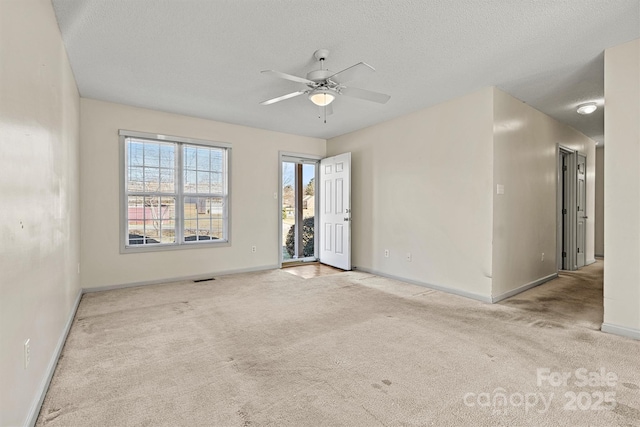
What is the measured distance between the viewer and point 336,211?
5941 millimetres

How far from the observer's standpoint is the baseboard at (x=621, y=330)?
2.67 meters

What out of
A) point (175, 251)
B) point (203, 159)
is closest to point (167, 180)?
point (203, 159)

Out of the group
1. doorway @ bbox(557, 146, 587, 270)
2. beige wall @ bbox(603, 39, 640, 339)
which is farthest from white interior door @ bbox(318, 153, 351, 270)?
doorway @ bbox(557, 146, 587, 270)

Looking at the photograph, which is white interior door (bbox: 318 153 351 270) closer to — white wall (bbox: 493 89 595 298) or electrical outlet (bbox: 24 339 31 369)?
white wall (bbox: 493 89 595 298)

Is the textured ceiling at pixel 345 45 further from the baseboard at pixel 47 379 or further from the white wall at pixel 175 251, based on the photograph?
the baseboard at pixel 47 379

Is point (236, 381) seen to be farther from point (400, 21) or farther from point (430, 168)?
point (430, 168)

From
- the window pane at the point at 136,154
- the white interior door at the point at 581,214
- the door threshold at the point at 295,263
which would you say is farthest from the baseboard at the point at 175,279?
the white interior door at the point at 581,214

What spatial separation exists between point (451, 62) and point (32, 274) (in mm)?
3669

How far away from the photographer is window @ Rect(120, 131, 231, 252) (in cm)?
454

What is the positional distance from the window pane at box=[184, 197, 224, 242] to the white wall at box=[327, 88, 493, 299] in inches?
96.4

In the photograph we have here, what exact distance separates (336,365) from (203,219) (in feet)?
12.2

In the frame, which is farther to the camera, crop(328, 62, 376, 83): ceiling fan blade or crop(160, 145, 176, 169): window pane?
crop(160, 145, 176, 169): window pane

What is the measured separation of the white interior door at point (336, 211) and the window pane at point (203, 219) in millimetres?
2017

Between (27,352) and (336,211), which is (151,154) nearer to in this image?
(336,211)
